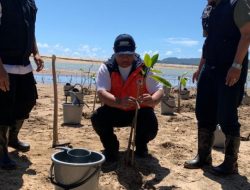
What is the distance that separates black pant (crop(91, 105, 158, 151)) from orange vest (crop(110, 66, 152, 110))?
0.21m

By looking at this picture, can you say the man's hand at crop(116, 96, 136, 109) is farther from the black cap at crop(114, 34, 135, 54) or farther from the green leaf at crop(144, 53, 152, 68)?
the black cap at crop(114, 34, 135, 54)

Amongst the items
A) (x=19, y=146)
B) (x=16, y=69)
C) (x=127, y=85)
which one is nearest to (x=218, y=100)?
(x=127, y=85)

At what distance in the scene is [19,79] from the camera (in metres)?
3.98

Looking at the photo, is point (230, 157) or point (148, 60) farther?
point (230, 157)

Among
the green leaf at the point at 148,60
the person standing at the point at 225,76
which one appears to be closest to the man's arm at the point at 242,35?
the person standing at the point at 225,76

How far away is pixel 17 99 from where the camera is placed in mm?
4066

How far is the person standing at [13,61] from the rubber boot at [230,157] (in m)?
1.98

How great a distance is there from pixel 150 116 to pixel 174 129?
6.53 feet

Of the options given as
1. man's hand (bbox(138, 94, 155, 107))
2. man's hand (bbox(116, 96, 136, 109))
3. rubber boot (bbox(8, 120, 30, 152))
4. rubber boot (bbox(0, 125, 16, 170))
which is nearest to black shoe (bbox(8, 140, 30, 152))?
rubber boot (bbox(8, 120, 30, 152))

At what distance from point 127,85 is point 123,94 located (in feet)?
0.34

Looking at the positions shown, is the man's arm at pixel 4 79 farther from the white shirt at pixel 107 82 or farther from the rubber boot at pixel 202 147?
the rubber boot at pixel 202 147

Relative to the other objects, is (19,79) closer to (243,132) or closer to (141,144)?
(141,144)

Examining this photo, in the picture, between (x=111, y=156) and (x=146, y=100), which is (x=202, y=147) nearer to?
(x=146, y=100)

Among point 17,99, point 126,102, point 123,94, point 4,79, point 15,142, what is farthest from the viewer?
point 15,142
